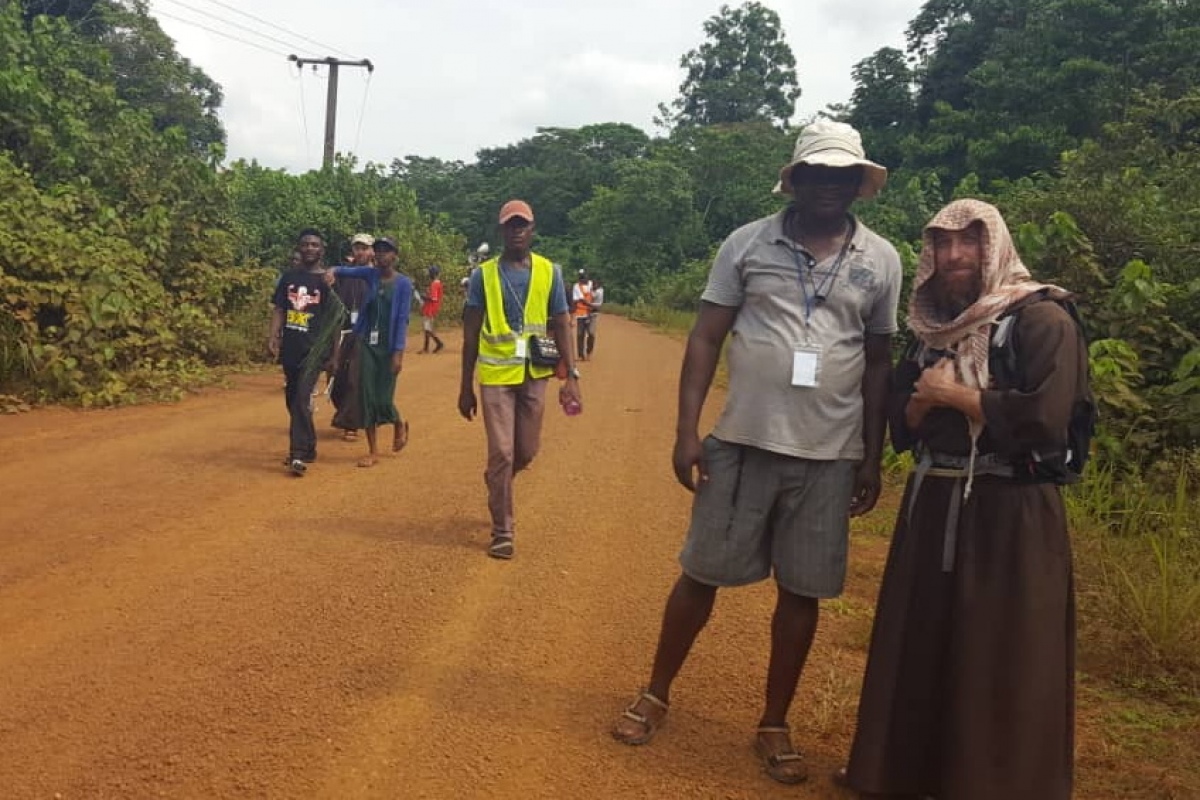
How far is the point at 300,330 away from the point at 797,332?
5.15 metres

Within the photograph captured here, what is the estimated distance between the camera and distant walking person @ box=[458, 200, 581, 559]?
5395 millimetres

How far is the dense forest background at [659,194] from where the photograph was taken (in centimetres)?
774

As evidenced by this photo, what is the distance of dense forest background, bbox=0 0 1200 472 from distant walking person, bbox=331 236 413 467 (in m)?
3.71

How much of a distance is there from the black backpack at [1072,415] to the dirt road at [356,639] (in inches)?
48.4

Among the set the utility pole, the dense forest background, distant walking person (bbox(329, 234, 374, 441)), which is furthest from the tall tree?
distant walking person (bbox(329, 234, 374, 441))

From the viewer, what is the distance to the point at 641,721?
3.40m

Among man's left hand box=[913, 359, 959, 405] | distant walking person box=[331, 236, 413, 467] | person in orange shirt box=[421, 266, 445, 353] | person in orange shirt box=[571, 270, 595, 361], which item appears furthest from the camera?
person in orange shirt box=[421, 266, 445, 353]

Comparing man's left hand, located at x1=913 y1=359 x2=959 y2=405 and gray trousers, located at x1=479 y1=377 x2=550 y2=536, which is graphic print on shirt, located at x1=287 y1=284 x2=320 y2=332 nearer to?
gray trousers, located at x1=479 y1=377 x2=550 y2=536

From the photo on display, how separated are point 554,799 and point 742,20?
7050 centimetres

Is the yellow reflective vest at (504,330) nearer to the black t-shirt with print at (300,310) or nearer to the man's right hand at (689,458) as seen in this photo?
the man's right hand at (689,458)

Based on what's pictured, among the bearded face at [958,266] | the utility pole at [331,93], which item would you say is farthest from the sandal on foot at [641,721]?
the utility pole at [331,93]

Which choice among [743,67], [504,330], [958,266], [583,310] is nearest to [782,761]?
[958,266]

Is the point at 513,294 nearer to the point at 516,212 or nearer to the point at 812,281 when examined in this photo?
the point at 516,212

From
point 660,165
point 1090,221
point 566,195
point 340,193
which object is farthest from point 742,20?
point 1090,221
